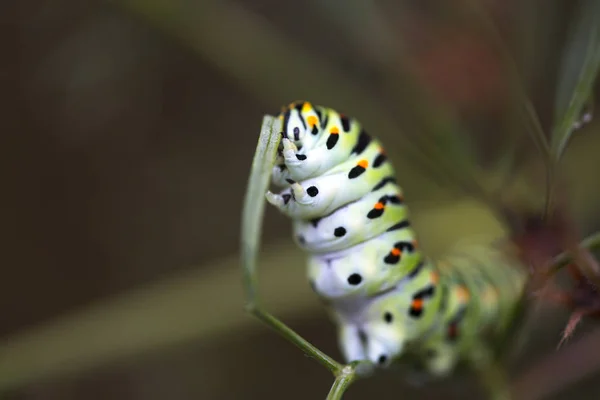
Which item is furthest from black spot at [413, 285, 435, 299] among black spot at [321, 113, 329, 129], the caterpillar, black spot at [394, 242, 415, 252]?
black spot at [321, 113, 329, 129]

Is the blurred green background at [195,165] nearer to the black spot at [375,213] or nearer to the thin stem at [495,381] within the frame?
the thin stem at [495,381]

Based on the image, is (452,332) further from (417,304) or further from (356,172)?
(356,172)

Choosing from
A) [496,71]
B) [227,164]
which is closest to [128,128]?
[227,164]

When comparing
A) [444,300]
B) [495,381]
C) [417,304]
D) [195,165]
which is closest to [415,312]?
[417,304]

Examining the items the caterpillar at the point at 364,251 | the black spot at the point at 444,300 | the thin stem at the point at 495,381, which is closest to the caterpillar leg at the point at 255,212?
the caterpillar at the point at 364,251

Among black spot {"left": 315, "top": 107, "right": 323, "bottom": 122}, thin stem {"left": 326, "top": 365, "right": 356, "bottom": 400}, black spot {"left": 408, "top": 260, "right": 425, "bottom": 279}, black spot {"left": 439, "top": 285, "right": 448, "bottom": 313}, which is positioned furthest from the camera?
black spot {"left": 439, "top": 285, "right": 448, "bottom": 313}

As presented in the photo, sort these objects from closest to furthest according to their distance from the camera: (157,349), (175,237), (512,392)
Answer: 1. (512,392)
2. (157,349)
3. (175,237)

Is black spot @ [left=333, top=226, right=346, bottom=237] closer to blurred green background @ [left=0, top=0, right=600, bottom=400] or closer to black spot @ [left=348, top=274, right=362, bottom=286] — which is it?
black spot @ [left=348, top=274, right=362, bottom=286]

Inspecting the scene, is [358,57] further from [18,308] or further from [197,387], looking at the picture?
[18,308]
